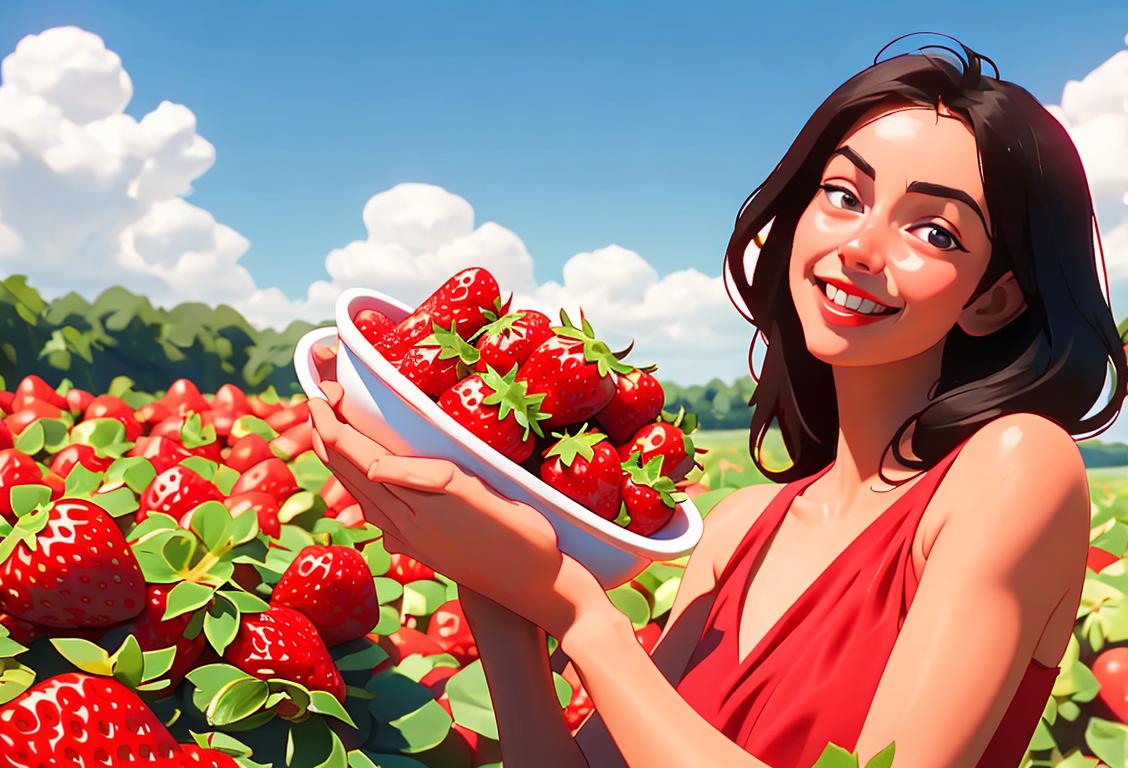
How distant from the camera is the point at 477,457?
136cm

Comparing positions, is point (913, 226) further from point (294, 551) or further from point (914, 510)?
point (294, 551)

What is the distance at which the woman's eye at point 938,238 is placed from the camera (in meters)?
1.42

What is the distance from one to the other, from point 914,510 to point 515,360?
62 cm

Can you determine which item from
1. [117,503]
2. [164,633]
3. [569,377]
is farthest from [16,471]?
[569,377]

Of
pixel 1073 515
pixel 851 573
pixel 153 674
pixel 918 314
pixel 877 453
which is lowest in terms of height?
pixel 153 674

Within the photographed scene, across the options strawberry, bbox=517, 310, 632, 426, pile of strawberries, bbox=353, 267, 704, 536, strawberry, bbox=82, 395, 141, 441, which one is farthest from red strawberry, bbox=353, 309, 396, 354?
strawberry, bbox=82, 395, 141, 441

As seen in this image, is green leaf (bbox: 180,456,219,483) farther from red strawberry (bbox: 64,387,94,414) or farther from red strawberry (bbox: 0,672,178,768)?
red strawberry (bbox: 0,672,178,768)

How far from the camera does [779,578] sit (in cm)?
162

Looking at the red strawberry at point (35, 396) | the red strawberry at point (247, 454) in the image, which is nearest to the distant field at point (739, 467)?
the red strawberry at point (247, 454)

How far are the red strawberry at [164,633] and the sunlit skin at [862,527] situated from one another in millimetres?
364

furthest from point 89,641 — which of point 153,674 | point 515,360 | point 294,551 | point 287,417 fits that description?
point 287,417

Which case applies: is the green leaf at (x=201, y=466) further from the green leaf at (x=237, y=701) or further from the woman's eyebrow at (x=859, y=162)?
the woman's eyebrow at (x=859, y=162)

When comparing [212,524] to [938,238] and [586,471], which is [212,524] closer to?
[586,471]

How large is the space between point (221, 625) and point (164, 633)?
0.09 metres
